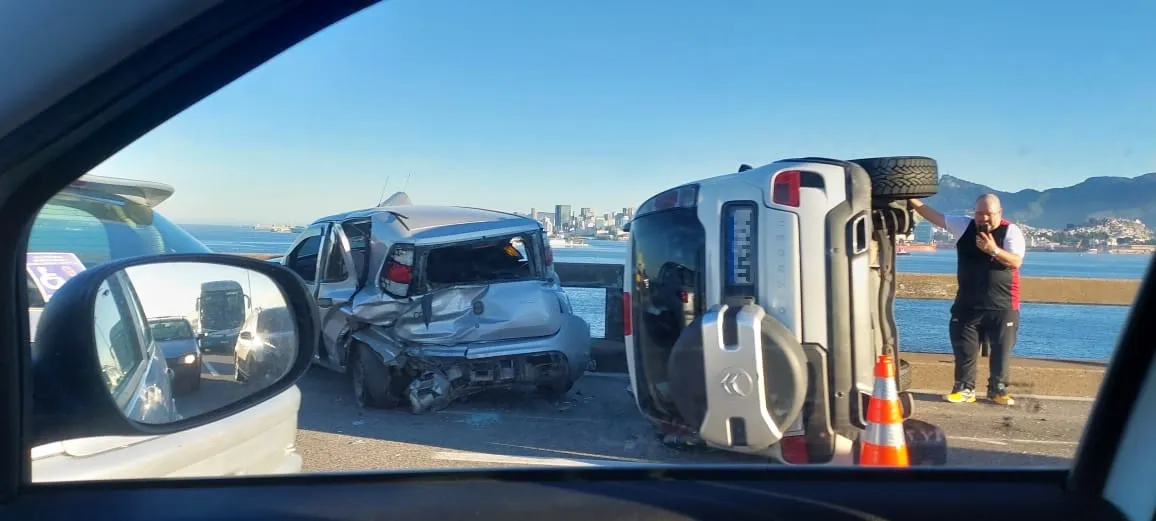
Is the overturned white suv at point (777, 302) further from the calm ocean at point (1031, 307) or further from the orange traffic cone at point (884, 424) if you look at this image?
the calm ocean at point (1031, 307)

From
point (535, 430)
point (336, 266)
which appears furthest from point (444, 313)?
point (535, 430)

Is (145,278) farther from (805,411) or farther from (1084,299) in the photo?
(1084,299)

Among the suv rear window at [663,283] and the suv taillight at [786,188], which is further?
the suv rear window at [663,283]

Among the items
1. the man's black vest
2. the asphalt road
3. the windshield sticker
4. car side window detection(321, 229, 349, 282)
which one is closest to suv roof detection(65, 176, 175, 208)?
the windshield sticker

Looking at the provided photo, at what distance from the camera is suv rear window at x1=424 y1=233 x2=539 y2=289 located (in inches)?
227

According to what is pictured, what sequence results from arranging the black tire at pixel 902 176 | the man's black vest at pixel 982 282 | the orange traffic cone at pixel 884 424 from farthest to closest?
the man's black vest at pixel 982 282 → the orange traffic cone at pixel 884 424 → the black tire at pixel 902 176

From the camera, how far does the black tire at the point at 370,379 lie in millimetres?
5090

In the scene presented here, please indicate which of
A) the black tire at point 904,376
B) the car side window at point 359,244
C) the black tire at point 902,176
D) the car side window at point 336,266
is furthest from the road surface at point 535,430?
the car side window at point 336,266

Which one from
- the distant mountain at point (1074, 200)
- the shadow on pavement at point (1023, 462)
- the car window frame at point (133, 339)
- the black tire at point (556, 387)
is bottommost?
the black tire at point (556, 387)

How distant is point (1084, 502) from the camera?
1938 millimetres

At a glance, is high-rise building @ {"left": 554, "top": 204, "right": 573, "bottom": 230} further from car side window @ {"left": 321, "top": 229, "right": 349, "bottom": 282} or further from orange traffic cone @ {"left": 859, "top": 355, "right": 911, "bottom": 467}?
car side window @ {"left": 321, "top": 229, "right": 349, "bottom": 282}

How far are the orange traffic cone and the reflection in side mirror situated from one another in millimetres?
2063

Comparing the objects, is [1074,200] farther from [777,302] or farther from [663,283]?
[663,283]

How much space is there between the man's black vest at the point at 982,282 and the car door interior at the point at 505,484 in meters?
1.18
